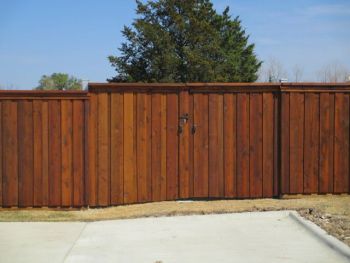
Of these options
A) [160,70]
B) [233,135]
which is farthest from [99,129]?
[160,70]

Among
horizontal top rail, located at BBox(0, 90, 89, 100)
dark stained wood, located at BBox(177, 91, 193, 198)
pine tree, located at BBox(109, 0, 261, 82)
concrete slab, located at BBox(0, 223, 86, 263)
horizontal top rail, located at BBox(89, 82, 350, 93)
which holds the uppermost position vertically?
pine tree, located at BBox(109, 0, 261, 82)

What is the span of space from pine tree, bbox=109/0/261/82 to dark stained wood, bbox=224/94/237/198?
87.5 feet

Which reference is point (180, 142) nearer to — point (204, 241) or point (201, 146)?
point (201, 146)

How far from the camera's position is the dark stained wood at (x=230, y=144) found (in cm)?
1041

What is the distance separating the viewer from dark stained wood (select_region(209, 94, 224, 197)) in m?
10.4

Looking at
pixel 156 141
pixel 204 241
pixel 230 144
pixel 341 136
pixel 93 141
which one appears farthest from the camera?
pixel 341 136

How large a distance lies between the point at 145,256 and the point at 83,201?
3698mm

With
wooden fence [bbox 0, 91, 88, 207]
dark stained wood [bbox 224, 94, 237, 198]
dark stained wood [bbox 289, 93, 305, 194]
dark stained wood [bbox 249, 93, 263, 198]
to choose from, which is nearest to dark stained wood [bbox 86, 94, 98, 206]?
wooden fence [bbox 0, 91, 88, 207]

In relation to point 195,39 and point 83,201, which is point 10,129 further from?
point 195,39

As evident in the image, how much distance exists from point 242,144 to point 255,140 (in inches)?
10.2

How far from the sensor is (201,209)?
31.2 feet

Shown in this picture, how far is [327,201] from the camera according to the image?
9984 millimetres

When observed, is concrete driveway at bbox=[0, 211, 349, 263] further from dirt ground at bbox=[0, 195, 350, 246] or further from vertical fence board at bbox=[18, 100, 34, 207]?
vertical fence board at bbox=[18, 100, 34, 207]

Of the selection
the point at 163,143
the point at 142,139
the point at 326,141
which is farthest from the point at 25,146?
the point at 326,141
